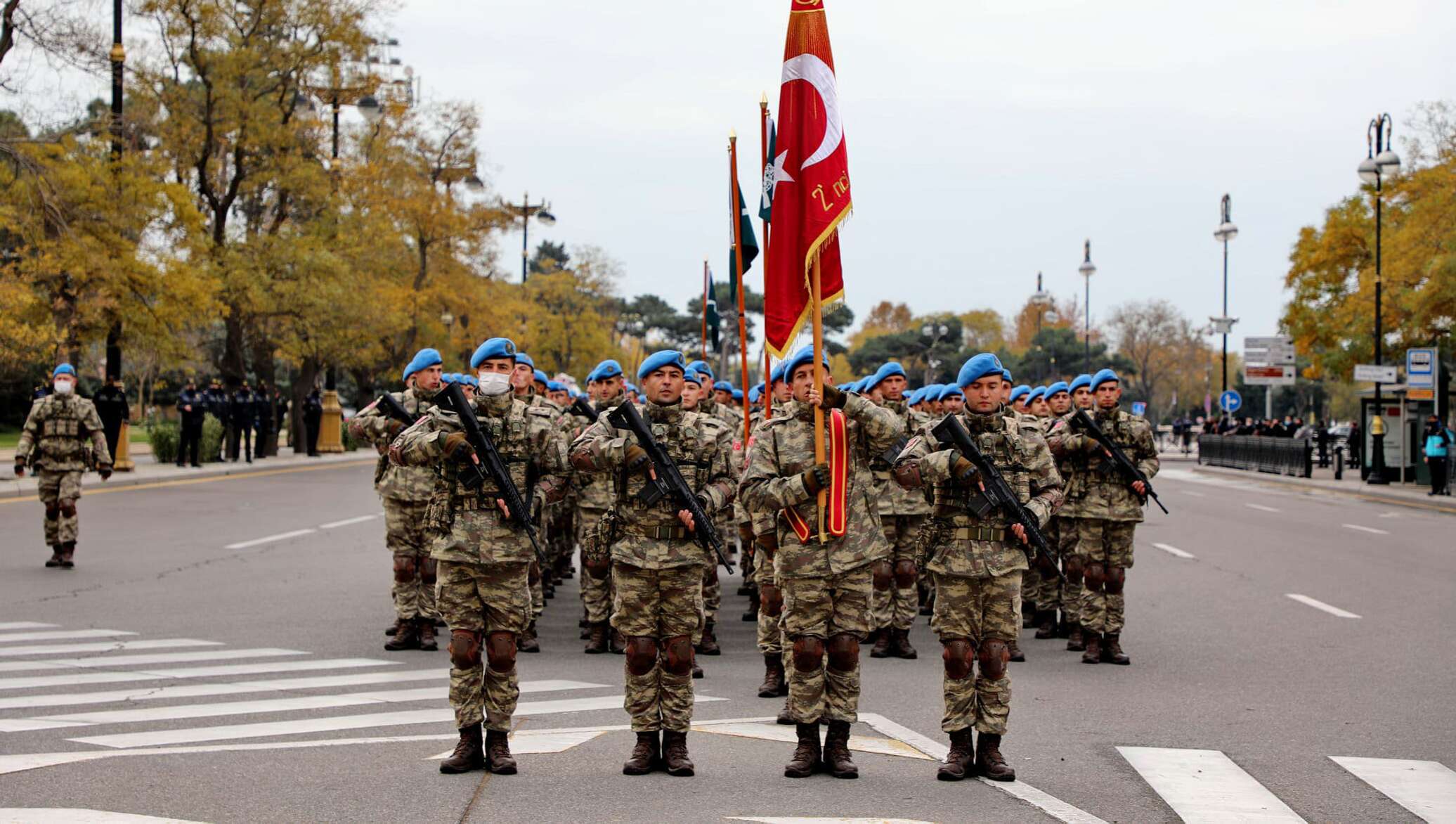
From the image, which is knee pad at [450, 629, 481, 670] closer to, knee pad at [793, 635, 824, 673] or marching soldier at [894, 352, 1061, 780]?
knee pad at [793, 635, 824, 673]

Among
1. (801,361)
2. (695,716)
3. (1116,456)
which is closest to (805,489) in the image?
(801,361)

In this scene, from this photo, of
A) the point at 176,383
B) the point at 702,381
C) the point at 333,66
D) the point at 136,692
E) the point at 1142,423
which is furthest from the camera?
the point at 176,383

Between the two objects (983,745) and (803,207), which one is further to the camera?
(803,207)

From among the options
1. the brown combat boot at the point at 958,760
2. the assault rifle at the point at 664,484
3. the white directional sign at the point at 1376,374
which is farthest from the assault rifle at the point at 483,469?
the white directional sign at the point at 1376,374

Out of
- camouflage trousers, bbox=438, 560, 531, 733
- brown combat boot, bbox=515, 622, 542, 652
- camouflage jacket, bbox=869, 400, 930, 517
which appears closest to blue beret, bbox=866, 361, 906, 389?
camouflage jacket, bbox=869, 400, 930, 517

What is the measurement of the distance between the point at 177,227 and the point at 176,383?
43134 mm

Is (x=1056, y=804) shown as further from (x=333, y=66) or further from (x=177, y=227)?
(x=333, y=66)

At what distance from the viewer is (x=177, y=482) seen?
29266 mm

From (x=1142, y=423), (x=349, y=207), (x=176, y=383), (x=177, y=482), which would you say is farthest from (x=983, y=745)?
(x=176, y=383)

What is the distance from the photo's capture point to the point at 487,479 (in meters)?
6.91

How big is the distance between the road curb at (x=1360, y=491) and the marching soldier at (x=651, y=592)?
24.4 m

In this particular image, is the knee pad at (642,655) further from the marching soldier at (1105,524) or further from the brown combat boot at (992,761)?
the marching soldier at (1105,524)

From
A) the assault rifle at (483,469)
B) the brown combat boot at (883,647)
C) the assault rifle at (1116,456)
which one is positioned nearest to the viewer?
the assault rifle at (483,469)

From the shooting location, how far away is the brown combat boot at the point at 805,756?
650 cm
